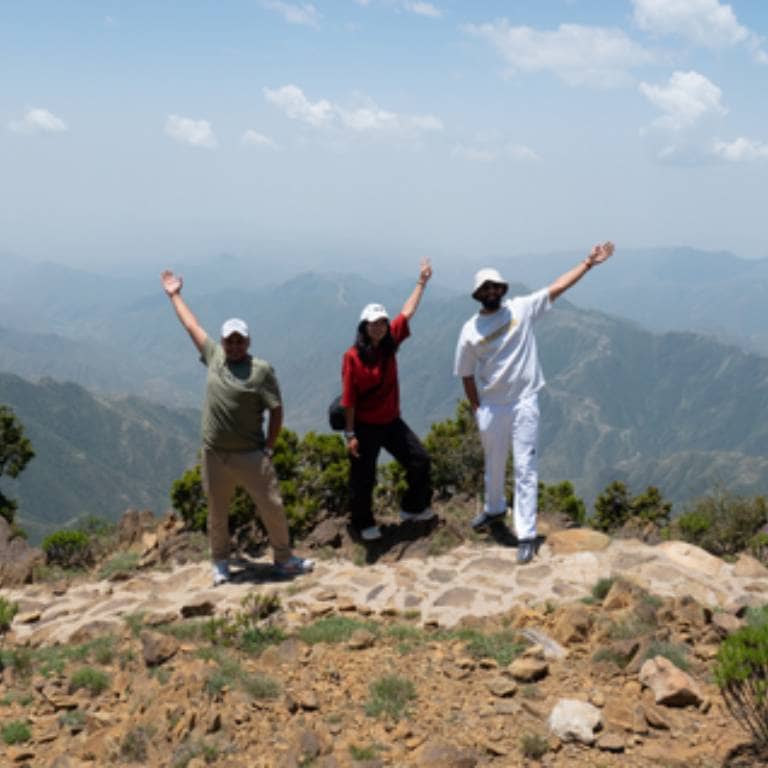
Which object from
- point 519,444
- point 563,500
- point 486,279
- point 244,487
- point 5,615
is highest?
point 486,279

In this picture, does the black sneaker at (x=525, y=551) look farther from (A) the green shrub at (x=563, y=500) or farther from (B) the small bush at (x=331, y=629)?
(A) the green shrub at (x=563, y=500)

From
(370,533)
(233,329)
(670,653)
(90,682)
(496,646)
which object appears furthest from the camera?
(370,533)

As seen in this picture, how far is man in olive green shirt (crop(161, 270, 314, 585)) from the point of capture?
773cm

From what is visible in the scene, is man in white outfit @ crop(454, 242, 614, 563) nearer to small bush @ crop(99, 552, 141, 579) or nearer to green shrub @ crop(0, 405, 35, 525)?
small bush @ crop(99, 552, 141, 579)

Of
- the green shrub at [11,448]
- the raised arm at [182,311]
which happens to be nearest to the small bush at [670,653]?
the raised arm at [182,311]

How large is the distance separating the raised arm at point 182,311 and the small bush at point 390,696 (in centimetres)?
424

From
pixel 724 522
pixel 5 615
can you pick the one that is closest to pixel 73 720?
pixel 5 615

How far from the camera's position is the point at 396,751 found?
454 centimetres

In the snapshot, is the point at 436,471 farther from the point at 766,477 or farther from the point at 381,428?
the point at 766,477

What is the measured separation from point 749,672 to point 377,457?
509cm

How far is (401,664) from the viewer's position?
5.75 m

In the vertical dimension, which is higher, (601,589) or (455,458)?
(455,458)

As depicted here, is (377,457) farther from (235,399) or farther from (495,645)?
(495,645)

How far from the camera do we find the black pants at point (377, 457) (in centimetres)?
848
